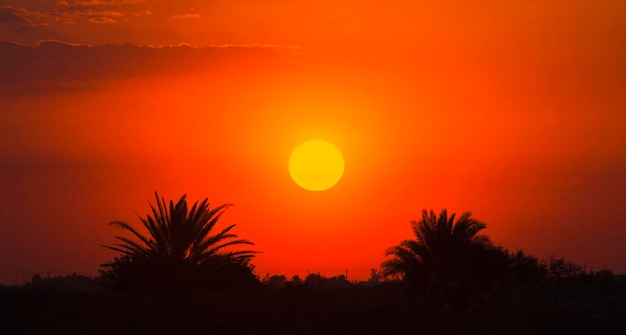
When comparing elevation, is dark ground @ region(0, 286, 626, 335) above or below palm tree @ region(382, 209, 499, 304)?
below

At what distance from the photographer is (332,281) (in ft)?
171

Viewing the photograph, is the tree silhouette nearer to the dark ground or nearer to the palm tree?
the palm tree

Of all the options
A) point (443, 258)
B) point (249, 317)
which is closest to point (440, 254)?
point (443, 258)

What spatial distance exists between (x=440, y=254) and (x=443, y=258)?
0.23 m

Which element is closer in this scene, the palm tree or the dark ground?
the dark ground

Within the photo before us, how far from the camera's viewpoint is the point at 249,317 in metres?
27.0

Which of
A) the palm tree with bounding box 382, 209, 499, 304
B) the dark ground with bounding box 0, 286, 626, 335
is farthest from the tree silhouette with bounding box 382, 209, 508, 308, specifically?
the dark ground with bounding box 0, 286, 626, 335

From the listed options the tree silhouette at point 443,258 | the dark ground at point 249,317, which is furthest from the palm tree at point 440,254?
the dark ground at point 249,317

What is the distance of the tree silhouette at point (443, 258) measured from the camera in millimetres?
41688

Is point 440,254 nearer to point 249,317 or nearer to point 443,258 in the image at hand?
point 443,258

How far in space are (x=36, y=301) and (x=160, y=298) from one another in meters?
4.01

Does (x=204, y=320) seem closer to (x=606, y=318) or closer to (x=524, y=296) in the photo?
(x=606, y=318)

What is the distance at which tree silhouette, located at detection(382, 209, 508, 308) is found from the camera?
137 ft

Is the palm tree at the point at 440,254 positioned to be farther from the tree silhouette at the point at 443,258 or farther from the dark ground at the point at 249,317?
the dark ground at the point at 249,317
